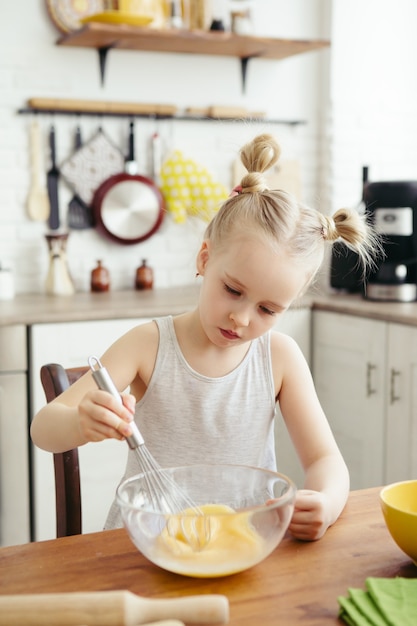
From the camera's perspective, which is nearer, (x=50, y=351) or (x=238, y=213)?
(x=238, y=213)

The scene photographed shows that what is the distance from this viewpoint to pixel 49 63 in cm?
289

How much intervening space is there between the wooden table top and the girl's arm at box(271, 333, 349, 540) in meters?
0.03

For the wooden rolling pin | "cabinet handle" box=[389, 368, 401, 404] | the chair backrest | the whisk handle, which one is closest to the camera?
the wooden rolling pin

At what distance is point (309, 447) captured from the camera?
4.09 feet

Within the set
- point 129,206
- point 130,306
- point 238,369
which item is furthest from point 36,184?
point 238,369

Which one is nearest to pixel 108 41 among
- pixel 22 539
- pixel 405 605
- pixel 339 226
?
pixel 22 539

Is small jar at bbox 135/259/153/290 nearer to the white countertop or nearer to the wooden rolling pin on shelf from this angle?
the white countertop

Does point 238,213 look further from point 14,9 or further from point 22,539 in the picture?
point 14,9

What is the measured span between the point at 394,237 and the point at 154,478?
1947mm

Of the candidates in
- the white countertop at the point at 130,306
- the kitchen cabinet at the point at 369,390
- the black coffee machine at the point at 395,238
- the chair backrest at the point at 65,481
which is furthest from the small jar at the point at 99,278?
the chair backrest at the point at 65,481

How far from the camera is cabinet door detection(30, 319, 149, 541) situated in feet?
7.75

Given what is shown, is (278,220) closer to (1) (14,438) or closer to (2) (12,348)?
(2) (12,348)

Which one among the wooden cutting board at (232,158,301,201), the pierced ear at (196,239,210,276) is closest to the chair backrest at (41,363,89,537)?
the pierced ear at (196,239,210,276)

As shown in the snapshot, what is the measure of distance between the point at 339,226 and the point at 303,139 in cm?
217
